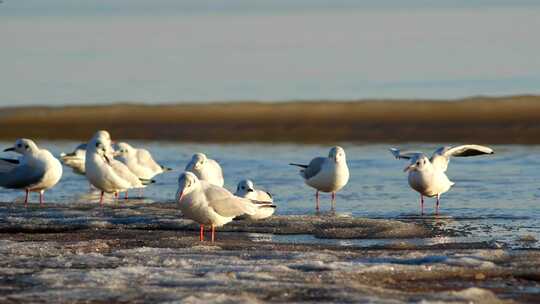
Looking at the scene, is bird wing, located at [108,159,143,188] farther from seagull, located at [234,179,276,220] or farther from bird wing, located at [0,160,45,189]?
seagull, located at [234,179,276,220]

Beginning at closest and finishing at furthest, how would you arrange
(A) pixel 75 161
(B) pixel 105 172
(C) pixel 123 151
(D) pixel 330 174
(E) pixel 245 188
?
1. (E) pixel 245 188
2. (D) pixel 330 174
3. (B) pixel 105 172
4. (C) pixel 123 151
5. (A) pixel 75 161

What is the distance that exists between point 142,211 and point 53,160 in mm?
2928

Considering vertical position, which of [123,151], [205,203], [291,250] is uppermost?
[123,151]

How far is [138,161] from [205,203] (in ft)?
25.8

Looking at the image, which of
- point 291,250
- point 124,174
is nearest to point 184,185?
point 291,250

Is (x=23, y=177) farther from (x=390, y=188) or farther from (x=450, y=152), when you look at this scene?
(x=450, y=152)

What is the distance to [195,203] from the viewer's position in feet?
39.1

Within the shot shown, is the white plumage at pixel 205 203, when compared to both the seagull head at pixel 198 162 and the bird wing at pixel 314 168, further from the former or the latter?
the bird wing at pixel 314 168

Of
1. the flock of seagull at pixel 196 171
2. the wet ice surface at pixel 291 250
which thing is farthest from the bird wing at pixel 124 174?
the wet ice surface at pixel 291 250

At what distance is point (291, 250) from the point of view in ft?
35.0

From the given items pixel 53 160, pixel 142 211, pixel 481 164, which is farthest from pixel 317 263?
pixel 481 164

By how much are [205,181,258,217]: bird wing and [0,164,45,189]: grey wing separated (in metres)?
4.81

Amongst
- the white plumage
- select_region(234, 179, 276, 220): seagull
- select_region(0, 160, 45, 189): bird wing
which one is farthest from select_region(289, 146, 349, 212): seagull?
the white plumage

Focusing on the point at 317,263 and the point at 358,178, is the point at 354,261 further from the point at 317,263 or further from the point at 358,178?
the point at 358,178
